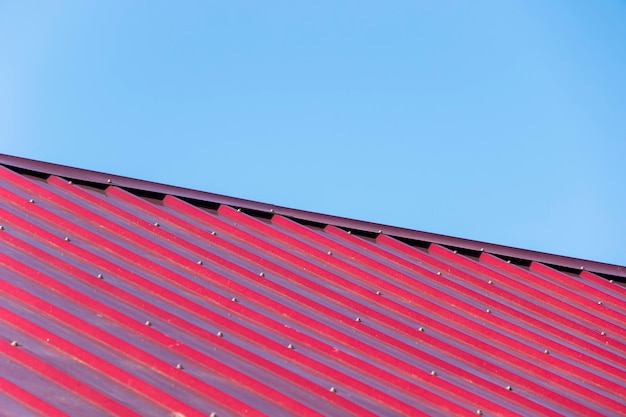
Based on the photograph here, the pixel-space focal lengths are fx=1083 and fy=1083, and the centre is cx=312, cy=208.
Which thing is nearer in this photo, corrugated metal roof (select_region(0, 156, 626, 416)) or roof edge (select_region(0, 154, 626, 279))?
corrugated metal roof (select_region(0, 156, 626, 416))

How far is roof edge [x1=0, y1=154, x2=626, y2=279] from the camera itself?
6.66 metres

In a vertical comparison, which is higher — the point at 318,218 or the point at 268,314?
the point at 318,218

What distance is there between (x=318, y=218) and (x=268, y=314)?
193 cm

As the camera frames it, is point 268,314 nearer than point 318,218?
Yes

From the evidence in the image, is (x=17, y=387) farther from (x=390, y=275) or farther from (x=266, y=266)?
(x=390, y=275)

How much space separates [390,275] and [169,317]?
Result: 1882 mm

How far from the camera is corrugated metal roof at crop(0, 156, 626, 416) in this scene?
4.42 meters

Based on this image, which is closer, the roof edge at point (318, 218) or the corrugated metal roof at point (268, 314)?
the corrugated metal roof at point (268, 314)

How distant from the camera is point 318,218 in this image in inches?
286

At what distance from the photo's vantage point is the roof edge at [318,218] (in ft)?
21.9

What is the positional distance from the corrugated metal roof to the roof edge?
0.02m

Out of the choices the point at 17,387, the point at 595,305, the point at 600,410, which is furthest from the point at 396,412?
the point at 595,305

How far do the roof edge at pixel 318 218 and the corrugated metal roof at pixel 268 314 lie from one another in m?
0.02

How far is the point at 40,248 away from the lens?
17.7 ft
